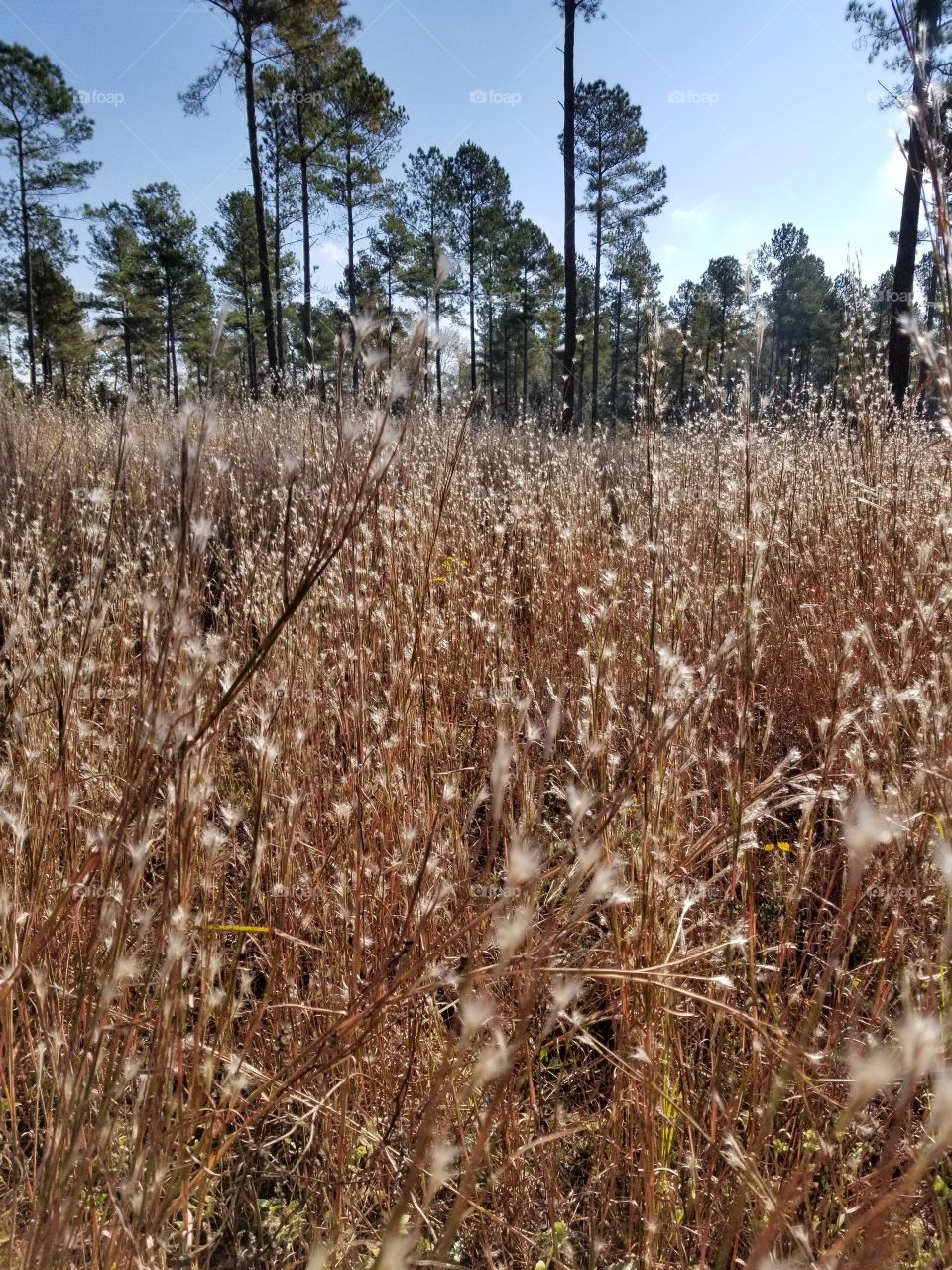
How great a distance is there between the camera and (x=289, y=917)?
1.43 meters

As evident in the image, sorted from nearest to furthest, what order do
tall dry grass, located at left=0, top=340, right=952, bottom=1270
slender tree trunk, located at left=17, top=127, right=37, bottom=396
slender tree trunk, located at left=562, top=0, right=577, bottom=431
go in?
tall dry grass, located at left=0, top=340, right=952, bottom=1270
slender tree trunk, located at left=562, top=0, right=577, bottom=431
slender tree trunk, located at left=17, top=127, right=37, bottom=396

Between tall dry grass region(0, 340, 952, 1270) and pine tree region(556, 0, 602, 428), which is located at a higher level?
pine tree region(556, 0, 602, 428)

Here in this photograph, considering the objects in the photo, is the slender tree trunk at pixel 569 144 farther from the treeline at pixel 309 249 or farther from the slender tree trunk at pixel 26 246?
the slender tree trunk at pixel 26 246

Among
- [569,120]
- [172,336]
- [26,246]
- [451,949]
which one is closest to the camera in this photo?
[451,949]

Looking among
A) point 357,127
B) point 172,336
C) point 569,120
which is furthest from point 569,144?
point 172,336

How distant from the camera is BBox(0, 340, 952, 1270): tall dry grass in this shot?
70 cm

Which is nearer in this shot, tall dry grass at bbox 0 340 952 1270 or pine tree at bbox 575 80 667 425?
tall dry grass at bbox 0 340 952 1270

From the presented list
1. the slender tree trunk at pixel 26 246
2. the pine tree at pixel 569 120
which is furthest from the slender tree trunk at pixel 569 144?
the slender tree trunk at pixel 26 246

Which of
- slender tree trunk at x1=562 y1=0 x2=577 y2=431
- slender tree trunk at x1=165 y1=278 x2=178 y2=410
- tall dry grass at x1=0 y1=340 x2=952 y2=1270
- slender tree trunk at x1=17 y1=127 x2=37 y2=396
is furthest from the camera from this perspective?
slender tree trunk at x1=165 y1=278 x2=178 y2=410

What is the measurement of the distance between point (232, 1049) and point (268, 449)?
545 cm

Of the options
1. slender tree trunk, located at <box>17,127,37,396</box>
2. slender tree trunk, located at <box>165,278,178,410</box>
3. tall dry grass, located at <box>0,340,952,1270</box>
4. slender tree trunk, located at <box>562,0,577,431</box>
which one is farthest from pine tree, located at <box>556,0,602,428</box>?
slender tree trunk, located at <box>165,278,178,410</box>

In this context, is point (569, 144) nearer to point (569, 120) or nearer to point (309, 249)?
point (569, 120)

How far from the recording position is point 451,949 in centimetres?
144

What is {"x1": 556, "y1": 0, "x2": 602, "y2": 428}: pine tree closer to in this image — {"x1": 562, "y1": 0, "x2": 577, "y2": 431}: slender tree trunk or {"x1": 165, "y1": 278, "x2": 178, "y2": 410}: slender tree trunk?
{"x1": 562, "y1": 0, "x2": 577, "y2": 431}: slender tree trunk
